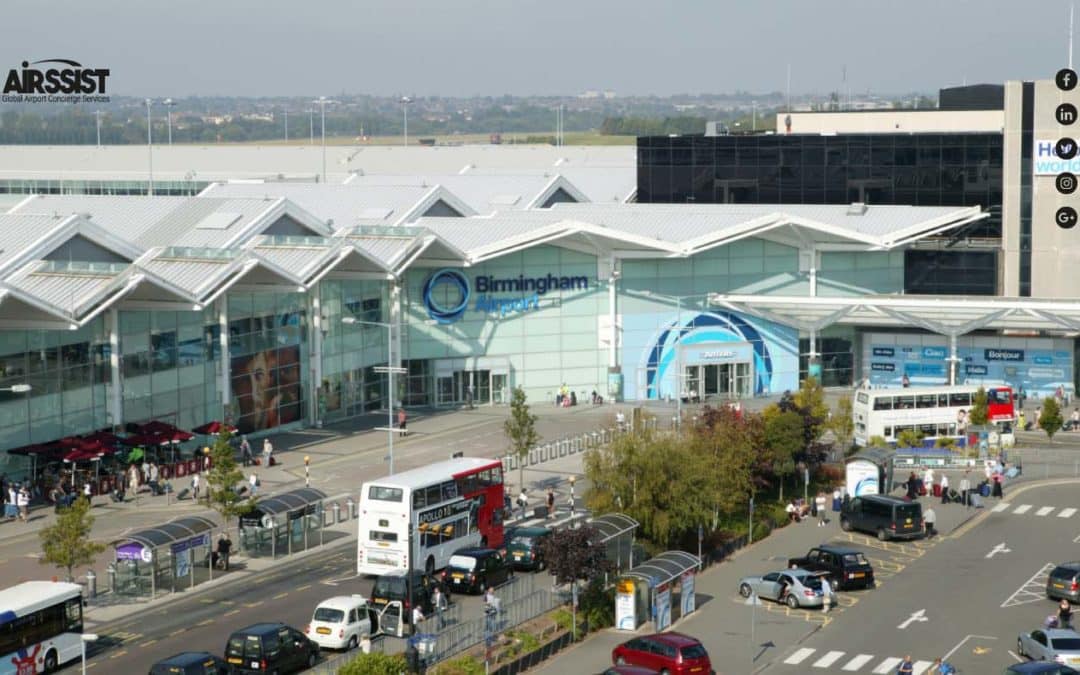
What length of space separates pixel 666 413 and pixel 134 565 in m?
36.7

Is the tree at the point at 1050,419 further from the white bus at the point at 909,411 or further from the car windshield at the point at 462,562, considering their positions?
the car windshield at the point at 462,562

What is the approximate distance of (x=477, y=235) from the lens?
80.7 meters

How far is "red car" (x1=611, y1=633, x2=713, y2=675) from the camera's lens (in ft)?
124

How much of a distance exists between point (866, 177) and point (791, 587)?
55.9 meters

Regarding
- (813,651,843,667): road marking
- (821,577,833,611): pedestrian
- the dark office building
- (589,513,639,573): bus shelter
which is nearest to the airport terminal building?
the dark office building

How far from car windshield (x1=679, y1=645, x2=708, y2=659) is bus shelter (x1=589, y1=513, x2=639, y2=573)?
600 centimetres

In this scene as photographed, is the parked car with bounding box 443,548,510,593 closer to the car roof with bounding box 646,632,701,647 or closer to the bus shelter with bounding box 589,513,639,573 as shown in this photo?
the bus shelter with bounding box 589,513,639,573

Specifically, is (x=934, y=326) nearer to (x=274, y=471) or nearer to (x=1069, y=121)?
(x=1069, y=121)

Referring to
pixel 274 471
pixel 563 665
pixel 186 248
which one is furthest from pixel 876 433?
pixel 563 665

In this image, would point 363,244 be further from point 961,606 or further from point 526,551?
point 961,606

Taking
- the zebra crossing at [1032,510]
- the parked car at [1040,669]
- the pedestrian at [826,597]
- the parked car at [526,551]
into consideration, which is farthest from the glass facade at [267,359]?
the parked car at [1040,669]

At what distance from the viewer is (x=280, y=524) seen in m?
50.4

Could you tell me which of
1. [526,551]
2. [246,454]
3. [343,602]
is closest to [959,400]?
[526,551]

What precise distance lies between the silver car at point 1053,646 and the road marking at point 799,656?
5.01 m
